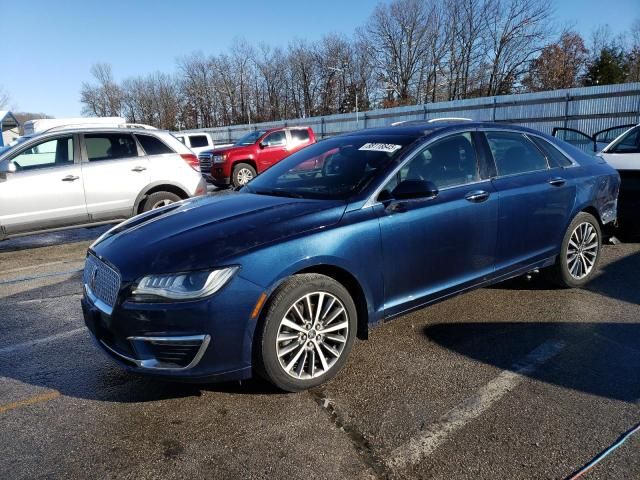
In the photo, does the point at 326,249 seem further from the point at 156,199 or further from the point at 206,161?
the point at 206,161

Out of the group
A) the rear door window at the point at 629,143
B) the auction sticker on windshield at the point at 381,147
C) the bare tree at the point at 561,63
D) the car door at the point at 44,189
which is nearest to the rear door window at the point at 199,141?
the car door at the point at 44,189

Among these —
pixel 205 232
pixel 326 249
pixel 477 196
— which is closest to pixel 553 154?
pixel 477 196

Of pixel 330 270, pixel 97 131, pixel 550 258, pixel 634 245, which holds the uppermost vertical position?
pixel 97 131

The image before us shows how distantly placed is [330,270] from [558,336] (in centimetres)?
194

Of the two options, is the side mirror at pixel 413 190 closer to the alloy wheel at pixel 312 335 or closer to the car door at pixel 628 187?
the alloy wheel at pixel 312 335

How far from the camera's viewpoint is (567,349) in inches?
137

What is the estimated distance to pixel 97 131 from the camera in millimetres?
7418

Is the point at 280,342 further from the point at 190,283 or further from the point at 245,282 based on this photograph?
the point at 190,283

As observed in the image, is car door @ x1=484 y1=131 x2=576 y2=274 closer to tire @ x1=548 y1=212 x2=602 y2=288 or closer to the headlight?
tire @ x1=548 y1=212 x2=602 y2=288

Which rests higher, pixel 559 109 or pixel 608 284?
pixel 559 109

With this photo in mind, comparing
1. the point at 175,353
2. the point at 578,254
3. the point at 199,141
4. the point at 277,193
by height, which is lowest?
the point at 578,254

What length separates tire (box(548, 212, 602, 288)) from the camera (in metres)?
4.55

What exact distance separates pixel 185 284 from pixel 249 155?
509 inches

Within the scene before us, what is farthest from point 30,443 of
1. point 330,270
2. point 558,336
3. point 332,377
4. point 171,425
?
point 558,336
